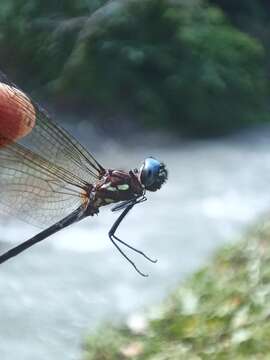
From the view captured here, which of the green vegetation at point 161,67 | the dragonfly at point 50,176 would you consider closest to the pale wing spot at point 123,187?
the dragonfly at point 50,176

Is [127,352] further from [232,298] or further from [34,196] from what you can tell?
[34,196]

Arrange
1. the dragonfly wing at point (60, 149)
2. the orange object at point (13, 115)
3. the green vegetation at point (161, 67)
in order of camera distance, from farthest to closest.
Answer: the green vegetation at point (161, 67)
the dragonfly wing at point (60, 149)
the orange object at point (13, 115)

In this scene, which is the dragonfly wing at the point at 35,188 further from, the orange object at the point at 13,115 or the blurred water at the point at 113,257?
the blurred water at the point at 113,257

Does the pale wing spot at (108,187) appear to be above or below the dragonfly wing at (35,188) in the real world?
below

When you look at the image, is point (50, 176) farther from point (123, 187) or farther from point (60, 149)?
point (123, 187)

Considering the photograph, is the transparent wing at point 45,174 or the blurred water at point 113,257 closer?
the transparent wing at point 45,174

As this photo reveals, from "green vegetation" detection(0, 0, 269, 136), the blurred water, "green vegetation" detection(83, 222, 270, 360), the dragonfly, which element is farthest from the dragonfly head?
"green vegetation" detection(0, 0, 269, 136)

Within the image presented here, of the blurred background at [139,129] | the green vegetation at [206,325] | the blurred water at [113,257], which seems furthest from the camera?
the blurred background at [139,129]
